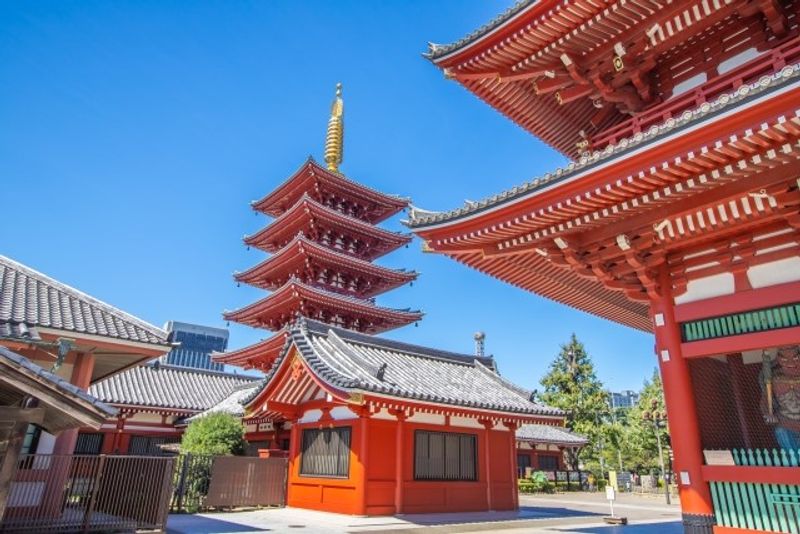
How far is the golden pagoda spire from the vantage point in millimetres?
33219

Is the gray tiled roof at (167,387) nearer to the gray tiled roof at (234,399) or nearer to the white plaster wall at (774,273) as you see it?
the gray tiled roof at (234,399)

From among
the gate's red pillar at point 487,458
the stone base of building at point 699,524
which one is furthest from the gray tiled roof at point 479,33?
the gate's red pillar at point 487,458

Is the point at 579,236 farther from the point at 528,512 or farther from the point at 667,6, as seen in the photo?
the point at 528,512

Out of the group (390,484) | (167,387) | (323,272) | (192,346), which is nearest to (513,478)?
(390,484)

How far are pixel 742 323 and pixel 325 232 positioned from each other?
23479 millimetres

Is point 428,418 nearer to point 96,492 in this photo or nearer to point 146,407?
point 96,492

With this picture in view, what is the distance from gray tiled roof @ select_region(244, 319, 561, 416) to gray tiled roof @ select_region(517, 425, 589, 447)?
15.2 meters

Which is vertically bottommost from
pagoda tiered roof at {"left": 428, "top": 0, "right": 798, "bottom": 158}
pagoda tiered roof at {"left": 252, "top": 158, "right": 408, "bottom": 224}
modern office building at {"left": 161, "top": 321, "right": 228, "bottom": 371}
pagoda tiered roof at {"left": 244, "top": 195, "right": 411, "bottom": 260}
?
pagoda tiered roof at {"left": 428, "top": 0, "right": 798, "bottom": 158}

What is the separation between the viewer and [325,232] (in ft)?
94.8

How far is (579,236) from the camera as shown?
8539mm

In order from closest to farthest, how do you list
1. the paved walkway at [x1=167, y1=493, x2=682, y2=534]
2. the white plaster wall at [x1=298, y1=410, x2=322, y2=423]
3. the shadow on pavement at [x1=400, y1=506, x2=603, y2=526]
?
1. the paved walkway at [x1=167, y1=493, x2=682, y2=534]
2. the shadow on pavement at [x1=400, y1=506, x2=603, y2=526]
3. the white plaster wall at [x1=298, y1=410, x2=322, y2=423]

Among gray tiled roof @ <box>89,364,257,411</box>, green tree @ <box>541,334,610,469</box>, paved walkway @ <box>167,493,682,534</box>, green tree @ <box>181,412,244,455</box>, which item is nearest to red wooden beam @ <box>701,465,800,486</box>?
paved walkway @ <box>167,493,682,534</box>

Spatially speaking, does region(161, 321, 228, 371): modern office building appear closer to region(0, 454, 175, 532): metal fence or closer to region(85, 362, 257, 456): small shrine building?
region(85, 362, 257, 456): small shrine building

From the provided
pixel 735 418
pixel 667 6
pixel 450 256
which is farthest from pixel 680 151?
pixel 735 418
